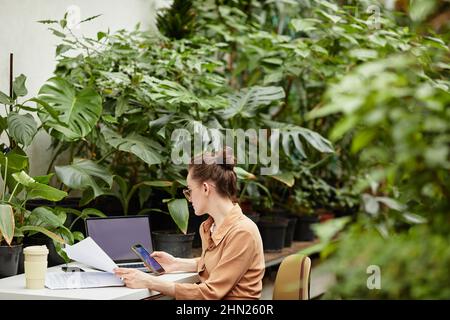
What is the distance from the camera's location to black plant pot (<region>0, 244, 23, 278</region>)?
9.59ft

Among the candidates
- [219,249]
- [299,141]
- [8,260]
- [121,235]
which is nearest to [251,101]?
[299,141]

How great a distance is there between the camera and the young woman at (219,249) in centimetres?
266

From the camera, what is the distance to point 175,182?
3732 millimetres

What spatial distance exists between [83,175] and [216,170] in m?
0.79

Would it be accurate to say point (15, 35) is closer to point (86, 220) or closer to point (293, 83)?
point (86, 220)

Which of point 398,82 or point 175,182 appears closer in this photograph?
point 398,82

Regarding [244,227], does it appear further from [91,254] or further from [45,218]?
[45,218]

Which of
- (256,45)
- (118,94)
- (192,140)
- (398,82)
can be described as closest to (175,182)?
(192,140)

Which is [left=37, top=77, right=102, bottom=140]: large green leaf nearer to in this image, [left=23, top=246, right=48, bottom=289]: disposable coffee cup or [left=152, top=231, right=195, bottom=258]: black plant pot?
[left=152, top=231, right=195, bottom=258]: black plant pot

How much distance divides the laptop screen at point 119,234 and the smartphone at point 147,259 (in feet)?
0.61

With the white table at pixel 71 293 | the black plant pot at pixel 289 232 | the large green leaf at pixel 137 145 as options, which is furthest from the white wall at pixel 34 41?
the black plant pot at pixel 289 232

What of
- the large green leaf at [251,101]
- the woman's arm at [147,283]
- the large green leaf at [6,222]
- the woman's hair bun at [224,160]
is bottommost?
the woman's arm at [147,283]

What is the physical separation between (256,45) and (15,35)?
1.86 m

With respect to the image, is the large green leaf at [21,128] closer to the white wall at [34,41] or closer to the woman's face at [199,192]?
the white wall at [34,41]
